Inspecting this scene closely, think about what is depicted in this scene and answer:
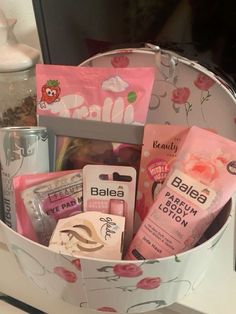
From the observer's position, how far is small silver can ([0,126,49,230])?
42 cm

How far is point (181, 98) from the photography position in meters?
0.48

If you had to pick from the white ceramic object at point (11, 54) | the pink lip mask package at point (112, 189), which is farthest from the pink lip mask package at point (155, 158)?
the white ceramic object at point (11, 54)

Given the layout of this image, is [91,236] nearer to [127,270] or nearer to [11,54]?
[127,270]

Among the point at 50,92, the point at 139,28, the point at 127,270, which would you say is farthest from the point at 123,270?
the point at 139,28

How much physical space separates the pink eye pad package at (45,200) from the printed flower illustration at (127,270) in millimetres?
134

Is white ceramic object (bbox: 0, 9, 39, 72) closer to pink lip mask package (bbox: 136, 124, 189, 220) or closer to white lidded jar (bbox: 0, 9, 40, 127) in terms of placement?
white lidded jar (bbox: 0, 9, 40, 127)

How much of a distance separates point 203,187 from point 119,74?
0.55 ft

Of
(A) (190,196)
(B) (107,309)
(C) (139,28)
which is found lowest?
(B) (107,309)

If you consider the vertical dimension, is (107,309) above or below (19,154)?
below

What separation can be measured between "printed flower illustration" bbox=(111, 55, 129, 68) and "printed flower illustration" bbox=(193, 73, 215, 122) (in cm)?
9

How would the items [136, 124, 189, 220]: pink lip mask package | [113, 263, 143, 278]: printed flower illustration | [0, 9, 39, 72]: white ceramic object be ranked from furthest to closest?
[0, 9, 39, 72]: white ceramic object → [136, 124, 189, 220]: pink lip mask package → [113, 263, 143, 278]: printed flower illustration

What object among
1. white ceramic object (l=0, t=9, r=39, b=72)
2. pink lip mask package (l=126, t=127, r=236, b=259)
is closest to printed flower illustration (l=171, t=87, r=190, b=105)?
pink lip mask package (l=126, t=127, r=236, b=259)

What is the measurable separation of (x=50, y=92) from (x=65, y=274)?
0.22 metres

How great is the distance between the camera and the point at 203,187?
0.37 meters
